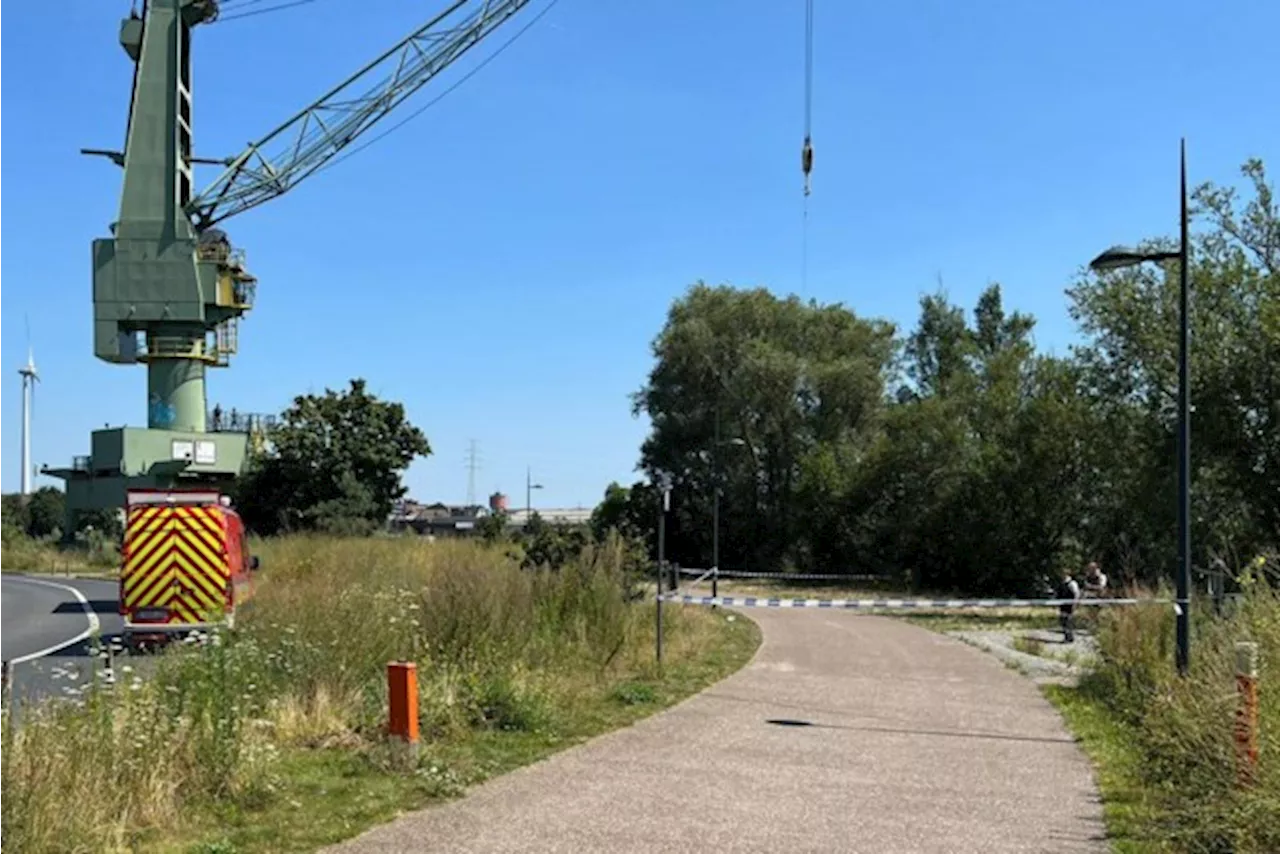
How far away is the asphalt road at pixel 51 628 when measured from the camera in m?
9.84

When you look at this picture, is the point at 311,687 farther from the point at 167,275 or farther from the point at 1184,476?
the point at 167,275

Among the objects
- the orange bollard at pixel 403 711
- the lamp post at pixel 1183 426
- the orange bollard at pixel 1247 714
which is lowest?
the orange bollard at pixel 403 711

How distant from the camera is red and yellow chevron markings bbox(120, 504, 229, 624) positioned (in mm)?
16906

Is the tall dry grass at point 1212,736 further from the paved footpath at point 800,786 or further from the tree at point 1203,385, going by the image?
the tree at point 1203,385

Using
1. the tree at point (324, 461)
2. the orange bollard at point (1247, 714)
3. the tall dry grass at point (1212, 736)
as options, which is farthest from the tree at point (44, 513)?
the orange bollard at point (1247, 714)

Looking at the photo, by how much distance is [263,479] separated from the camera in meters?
59.0

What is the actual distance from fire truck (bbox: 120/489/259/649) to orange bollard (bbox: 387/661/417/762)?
8740mm

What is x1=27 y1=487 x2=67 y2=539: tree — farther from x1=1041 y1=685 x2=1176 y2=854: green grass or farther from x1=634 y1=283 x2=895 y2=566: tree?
x1=1041 y1=685 x2=1176 y2=854: green grass

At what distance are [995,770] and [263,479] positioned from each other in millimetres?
54384

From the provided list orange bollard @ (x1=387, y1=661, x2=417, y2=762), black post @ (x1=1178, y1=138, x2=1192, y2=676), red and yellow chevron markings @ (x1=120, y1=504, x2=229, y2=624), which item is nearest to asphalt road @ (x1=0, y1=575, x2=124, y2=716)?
red and yellow chevron markings @ (x1=120, y1=504, x2=229, y2=624)

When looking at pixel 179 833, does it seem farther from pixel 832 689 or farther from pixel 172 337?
pixel 172 337

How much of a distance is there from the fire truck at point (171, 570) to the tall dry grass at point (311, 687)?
Result: 8.43 ft

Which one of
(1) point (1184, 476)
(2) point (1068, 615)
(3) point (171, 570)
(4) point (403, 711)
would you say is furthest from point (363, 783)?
(2) point (1068, 615)

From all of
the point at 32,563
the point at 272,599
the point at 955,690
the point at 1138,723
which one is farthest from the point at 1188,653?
the point at 32,563
